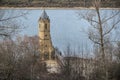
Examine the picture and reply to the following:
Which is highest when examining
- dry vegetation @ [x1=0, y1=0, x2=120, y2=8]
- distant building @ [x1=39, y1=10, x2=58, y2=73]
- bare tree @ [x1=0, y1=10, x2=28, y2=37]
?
dry vegetation @ [x1=0, y1=0, x2=120, y2=8]

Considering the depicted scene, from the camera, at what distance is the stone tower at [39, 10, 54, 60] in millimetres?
7734

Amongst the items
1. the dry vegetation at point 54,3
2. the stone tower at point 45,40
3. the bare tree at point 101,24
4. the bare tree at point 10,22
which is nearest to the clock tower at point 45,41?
the stone tower at point 45,40

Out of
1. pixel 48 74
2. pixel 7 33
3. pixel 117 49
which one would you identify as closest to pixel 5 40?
pixel 7 33

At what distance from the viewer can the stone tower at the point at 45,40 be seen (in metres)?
7.73

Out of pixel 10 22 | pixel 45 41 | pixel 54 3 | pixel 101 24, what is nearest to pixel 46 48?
pixel 45 41

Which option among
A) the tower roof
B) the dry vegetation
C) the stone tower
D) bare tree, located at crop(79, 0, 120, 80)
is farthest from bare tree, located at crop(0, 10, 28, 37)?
the tower roof

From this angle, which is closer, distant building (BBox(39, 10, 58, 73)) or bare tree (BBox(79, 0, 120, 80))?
bare tree (BBox(79, 0, 120, 80))

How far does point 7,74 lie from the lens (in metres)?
6.27

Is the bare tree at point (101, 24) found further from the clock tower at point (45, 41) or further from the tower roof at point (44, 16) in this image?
the tower roof at point (44, 16)

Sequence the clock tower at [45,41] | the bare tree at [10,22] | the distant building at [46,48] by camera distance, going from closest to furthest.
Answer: the bare tree at [10,22] < the distant building at [46,48] < the clock tower at [45,41]

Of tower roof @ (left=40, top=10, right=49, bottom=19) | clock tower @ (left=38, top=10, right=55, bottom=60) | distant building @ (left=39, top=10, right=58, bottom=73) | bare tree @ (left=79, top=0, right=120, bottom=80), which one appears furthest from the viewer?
tower roof @ (left=40, top=10, right=49, bottom=19)

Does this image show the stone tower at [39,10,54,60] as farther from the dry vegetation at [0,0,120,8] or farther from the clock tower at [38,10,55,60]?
the dry vegetation at [0,0,120,8]

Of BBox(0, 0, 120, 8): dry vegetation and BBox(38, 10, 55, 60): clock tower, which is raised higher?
BBox(0, 0, 120, 8): dry vegetation

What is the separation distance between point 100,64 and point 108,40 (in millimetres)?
580
